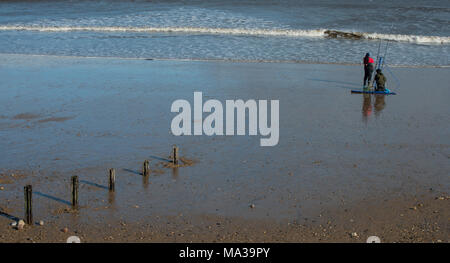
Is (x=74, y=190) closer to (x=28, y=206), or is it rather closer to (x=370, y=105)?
(x=28, y=206)

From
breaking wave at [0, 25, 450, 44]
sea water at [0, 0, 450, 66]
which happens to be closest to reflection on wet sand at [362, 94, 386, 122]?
sea water at [0, 0, 450, 66]

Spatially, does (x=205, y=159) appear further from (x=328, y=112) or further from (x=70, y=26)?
(x=70, y=26)

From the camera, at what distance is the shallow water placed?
852 cm

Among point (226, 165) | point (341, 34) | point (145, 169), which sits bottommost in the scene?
point (226, 165)

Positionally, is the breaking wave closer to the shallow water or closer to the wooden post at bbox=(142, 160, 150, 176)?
the shallow water

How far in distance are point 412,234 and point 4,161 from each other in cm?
700

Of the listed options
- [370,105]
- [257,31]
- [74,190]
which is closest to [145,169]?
[74,190]

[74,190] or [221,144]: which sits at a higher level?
[74,190]

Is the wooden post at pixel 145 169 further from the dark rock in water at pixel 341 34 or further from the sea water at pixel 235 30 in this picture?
the dark rock in water at pixel 341 34

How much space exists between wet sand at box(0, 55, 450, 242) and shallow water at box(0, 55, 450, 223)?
33 millimetres

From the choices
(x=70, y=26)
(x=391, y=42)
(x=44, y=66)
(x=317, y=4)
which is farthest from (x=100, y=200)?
(x=317, y=4)

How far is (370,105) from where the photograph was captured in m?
14.9

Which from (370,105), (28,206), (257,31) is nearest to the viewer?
(28,206)

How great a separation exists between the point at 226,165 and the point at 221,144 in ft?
3.95
